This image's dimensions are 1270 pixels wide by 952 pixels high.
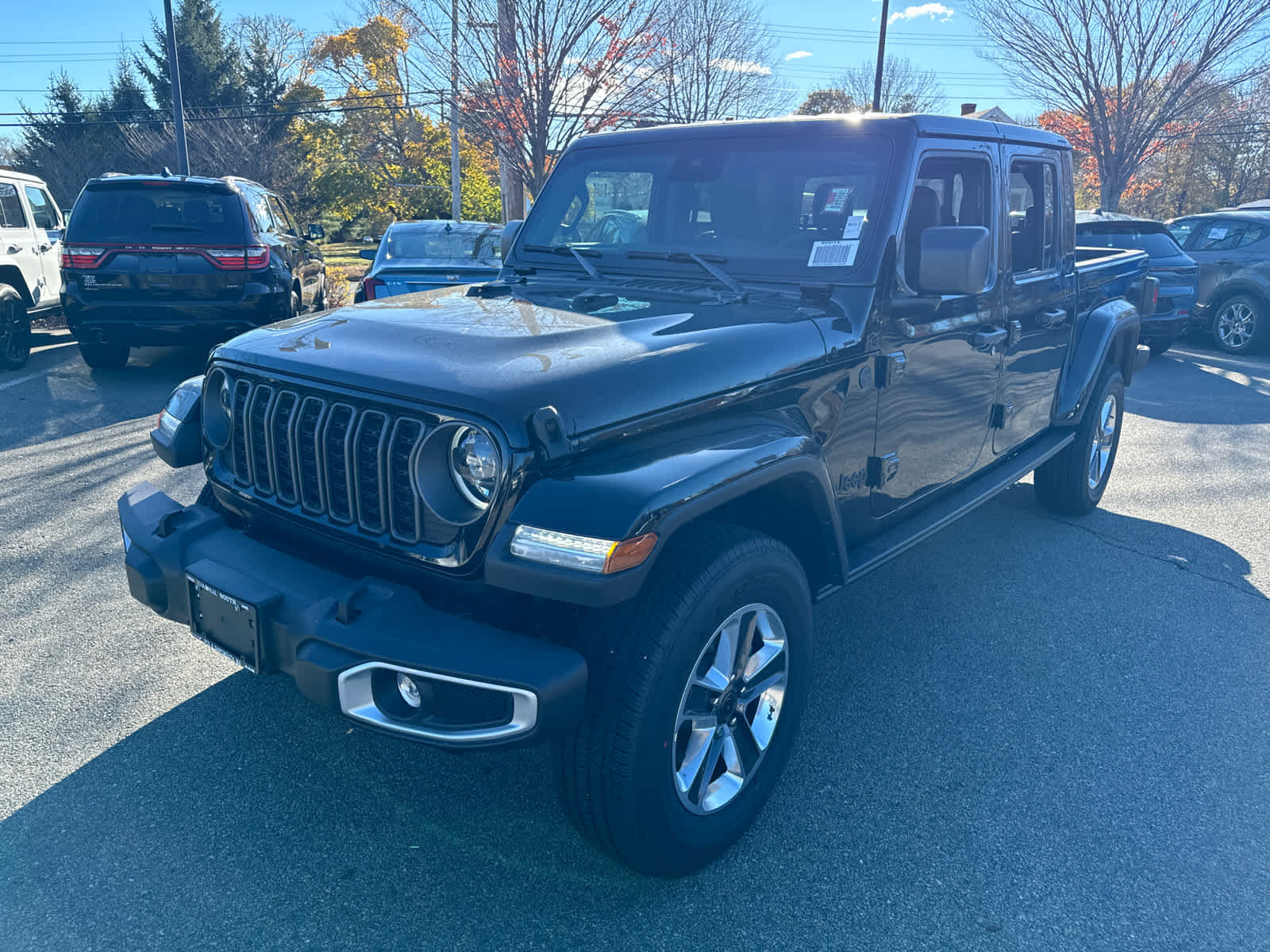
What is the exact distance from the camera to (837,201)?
129 inches

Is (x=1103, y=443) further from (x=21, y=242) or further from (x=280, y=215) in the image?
(x=21, y=242)

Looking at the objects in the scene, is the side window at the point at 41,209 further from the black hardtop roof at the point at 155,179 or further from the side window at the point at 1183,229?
the side window at the point at 1183,229

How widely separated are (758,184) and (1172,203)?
37.0m

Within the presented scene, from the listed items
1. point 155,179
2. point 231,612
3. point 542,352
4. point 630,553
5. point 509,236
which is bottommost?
point 231,612

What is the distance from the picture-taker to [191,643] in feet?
12.3

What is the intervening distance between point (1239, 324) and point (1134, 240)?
2.02 metres

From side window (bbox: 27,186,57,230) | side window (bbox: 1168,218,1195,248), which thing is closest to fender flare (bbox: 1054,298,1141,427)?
side window (bbox: 1168,218,1195,248)

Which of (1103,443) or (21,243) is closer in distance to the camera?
(1103,443)

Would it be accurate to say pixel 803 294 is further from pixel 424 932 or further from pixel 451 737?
pixel 424 932

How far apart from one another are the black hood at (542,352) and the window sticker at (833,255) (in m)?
0.19

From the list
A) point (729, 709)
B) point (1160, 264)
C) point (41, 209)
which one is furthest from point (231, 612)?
point (1160, 264)

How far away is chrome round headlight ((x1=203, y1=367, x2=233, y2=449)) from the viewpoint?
2.99 metres

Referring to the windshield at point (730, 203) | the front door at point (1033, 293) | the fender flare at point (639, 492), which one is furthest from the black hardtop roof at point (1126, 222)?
the fender flare at point (639, 492)

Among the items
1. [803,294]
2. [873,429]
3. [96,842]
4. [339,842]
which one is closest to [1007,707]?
[873,429]
